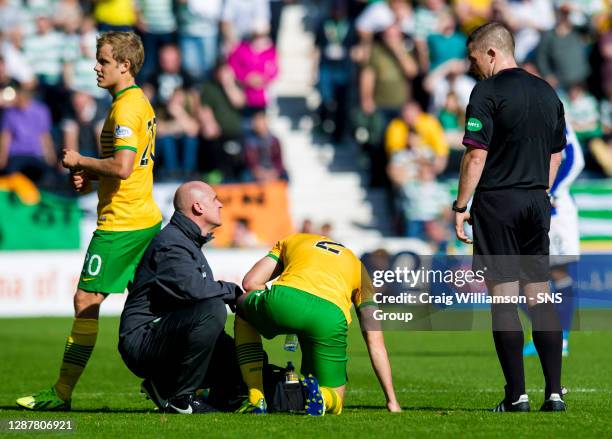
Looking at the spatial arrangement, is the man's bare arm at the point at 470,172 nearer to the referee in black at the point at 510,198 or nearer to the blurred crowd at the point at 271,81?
the referee in black at the point at 510,198

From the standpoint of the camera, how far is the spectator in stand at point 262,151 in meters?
21.4

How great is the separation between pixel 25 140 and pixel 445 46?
731 cm

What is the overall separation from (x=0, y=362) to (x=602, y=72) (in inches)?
527

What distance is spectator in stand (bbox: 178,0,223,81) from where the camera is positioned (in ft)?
71.6

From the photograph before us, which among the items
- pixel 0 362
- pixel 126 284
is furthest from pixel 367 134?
pixel 126 284

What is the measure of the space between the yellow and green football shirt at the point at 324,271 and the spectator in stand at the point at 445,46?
47.7 ft

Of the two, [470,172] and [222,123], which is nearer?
[470,172]

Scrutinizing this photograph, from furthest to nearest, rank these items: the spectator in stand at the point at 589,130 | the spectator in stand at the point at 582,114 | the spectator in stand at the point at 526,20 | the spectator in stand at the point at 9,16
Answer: the spectator in stand at the point at 526,20 → the spectator in stand at the point at 582,114 → the spectator in stand at the point at 589,130 → the spectator in stand at the point at 9,16

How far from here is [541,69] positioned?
890 inches

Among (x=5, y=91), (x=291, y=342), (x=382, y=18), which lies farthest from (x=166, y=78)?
(x=291, y=342)

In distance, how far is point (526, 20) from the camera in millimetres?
23531

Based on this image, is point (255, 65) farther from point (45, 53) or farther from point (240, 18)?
point (45, 53)

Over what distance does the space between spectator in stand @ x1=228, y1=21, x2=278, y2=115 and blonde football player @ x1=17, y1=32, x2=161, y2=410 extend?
12797 millimetres

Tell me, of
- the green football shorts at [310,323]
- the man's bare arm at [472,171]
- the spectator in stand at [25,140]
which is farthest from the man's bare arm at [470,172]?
the spectator in stand at [25,140]
